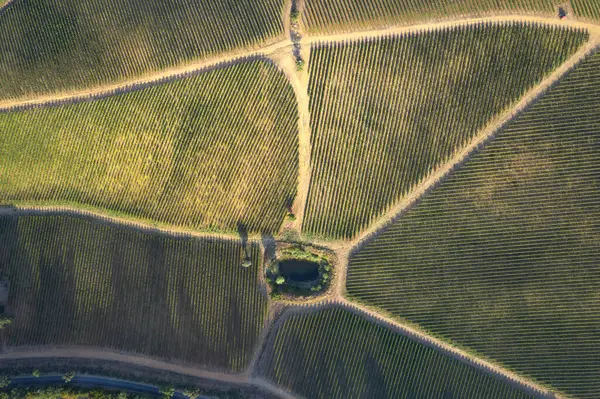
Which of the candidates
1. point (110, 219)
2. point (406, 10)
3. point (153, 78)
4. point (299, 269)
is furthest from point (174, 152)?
point (406, 10)

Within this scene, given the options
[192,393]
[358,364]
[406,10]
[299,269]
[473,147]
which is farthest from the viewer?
[299,269]

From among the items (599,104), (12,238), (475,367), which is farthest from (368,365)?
(12,238)

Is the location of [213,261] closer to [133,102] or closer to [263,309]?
[263,309]

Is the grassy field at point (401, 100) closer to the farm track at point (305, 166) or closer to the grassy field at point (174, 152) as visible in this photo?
the farm track at point (305, 166)

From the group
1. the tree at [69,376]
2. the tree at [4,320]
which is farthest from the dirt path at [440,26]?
the tree at [4,320]

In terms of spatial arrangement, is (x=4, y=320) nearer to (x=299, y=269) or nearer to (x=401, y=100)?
(x=299, y=269)

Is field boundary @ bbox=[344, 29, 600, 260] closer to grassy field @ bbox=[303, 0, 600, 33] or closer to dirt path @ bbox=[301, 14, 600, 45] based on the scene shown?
dirt path @ bbox=[301, 14, 600, 45]
